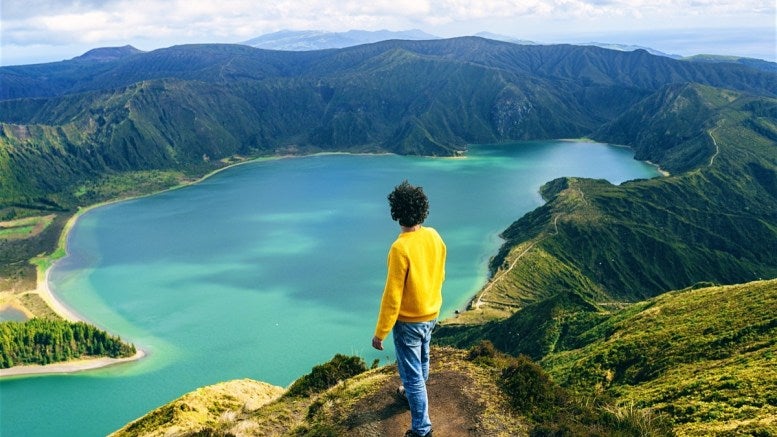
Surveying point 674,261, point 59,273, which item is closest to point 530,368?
point 674,261

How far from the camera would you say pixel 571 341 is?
43688 mm

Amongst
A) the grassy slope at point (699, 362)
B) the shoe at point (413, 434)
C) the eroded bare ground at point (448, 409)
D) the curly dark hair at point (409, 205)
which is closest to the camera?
the curly dark hair at point (409, 205)

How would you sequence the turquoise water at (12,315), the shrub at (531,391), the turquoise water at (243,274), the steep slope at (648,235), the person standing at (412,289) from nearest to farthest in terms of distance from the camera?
1. the person standing at (412,289)
2. the shrub at (531,391)
3. the turquoise water at (243,274)
4. the turquoise water at (12,315)
5. the steep slope at (648,235)

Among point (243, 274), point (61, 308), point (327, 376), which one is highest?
point (327, 376)

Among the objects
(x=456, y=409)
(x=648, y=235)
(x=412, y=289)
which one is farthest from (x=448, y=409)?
(x=648, y=235)

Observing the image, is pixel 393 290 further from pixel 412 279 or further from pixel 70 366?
pixel 70 366

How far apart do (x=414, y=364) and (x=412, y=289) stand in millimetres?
1771

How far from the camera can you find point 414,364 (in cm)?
1052

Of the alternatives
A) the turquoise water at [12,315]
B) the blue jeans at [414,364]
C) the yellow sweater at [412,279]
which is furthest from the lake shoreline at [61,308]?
the yellow sweater at [412,279]

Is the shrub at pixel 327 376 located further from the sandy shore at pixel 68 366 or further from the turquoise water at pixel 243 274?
the sandy shore at pixel 68 366

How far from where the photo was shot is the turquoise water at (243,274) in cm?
5525

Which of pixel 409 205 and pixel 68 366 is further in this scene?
pixel 68 366

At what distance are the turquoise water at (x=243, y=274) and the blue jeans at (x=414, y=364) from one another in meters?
34.8

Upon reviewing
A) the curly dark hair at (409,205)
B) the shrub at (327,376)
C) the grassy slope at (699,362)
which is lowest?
the grassy slope at (699,362)
